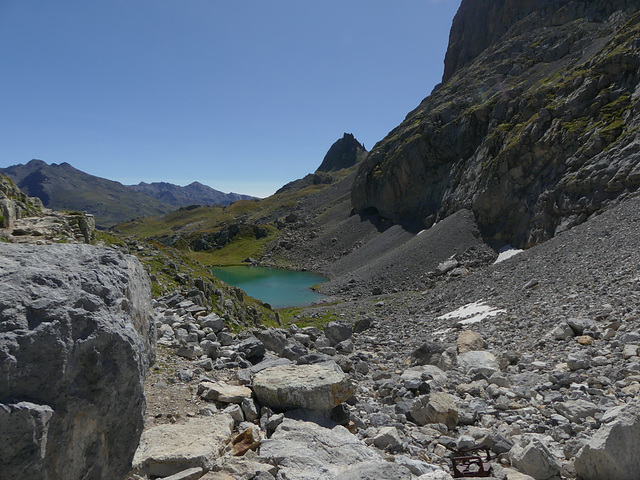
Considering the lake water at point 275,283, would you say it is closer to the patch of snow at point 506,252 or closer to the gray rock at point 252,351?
the patch of snow at point 506,252

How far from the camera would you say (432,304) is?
3744 centimetres

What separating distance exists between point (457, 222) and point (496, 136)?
16.9 meters

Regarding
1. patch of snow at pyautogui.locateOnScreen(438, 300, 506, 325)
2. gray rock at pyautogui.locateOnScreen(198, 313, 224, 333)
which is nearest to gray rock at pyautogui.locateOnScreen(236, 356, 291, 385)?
gray rock at pyautogui.locateOnScreen(198, 313, 224, 333)

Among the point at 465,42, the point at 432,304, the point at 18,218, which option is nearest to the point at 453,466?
the point at 18,218

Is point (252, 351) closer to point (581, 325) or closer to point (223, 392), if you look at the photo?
point (223, 392)

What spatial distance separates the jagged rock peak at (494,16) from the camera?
11329cm

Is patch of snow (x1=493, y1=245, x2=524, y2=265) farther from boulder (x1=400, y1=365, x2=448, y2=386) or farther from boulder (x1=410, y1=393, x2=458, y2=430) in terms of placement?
boulder (x1=410, y1=393, x2=458, y2=430)

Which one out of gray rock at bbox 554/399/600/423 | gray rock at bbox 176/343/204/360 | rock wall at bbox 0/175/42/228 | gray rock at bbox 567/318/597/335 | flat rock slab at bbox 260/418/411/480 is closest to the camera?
flat rock slab at bbox 260/418/411/480

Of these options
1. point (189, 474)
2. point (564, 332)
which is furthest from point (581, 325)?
point (189, 474)

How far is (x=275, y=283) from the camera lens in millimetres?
84938

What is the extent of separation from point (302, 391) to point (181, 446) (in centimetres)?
322

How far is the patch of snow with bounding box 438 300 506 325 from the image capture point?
26.2 m

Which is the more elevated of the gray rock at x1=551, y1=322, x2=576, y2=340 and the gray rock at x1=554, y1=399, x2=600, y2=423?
the gray rock at x1=551, y1=322, x2=576, y2=340

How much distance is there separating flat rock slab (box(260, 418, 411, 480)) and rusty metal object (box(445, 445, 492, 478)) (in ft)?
5.98
